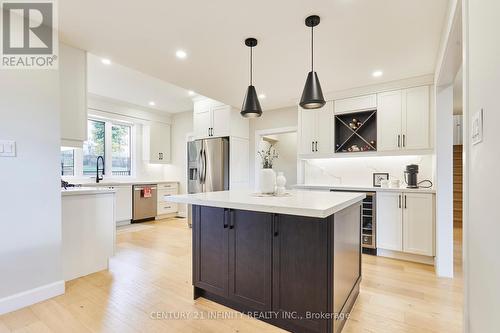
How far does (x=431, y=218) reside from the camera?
3105 millimetres

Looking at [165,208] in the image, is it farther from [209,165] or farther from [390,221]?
[390,221]

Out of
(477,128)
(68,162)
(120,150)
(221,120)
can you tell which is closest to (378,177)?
(221,120)

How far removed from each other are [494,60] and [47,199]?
3.08 metres

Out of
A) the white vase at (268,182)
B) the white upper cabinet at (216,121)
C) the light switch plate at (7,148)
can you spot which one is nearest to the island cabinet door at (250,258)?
the white vase at (268,182)

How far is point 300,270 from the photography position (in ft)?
5.56

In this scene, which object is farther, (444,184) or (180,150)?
(180,150)

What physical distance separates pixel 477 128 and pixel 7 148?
3076 mm

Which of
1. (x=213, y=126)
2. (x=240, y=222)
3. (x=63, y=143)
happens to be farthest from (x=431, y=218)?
(x=63, y=143)

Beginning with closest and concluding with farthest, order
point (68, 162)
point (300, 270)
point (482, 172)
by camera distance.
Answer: point (482, 172), point (300, 270), point (68, 162)

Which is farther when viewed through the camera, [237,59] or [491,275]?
[237,59]

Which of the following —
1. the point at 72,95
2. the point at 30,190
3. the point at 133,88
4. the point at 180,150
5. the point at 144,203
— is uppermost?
the point at 133,88

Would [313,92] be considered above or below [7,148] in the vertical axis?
above

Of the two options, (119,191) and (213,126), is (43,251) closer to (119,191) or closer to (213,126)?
(119,191)

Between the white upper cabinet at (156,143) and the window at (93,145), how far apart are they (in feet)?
2.97
